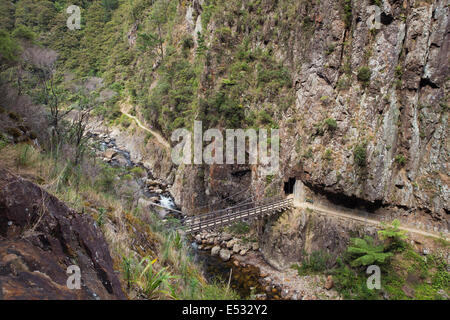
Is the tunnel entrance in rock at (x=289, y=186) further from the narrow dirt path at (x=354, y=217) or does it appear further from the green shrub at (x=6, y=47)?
the green shrub at (x=6, y=47)

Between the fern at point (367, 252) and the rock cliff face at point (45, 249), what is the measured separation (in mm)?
10818

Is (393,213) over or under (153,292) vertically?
under

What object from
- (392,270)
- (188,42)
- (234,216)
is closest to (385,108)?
(392,270)

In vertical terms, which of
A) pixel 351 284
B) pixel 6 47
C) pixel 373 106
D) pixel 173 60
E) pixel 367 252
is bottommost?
pixel 351 284

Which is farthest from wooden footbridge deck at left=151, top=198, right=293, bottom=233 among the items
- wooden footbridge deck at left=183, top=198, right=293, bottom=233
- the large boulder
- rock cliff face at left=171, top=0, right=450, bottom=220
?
the large boulder

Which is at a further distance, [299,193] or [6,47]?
[299,193]

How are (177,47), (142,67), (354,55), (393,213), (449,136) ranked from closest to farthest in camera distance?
(449,136) → (393,213) → (354,55) → (177,47) → (142,67)

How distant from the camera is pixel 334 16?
13648 mm

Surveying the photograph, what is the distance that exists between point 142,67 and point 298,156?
96.3 ft

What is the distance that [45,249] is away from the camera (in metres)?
2.33

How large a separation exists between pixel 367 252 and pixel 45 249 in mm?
11933

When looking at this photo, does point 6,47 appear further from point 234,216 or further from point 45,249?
point 234,216
